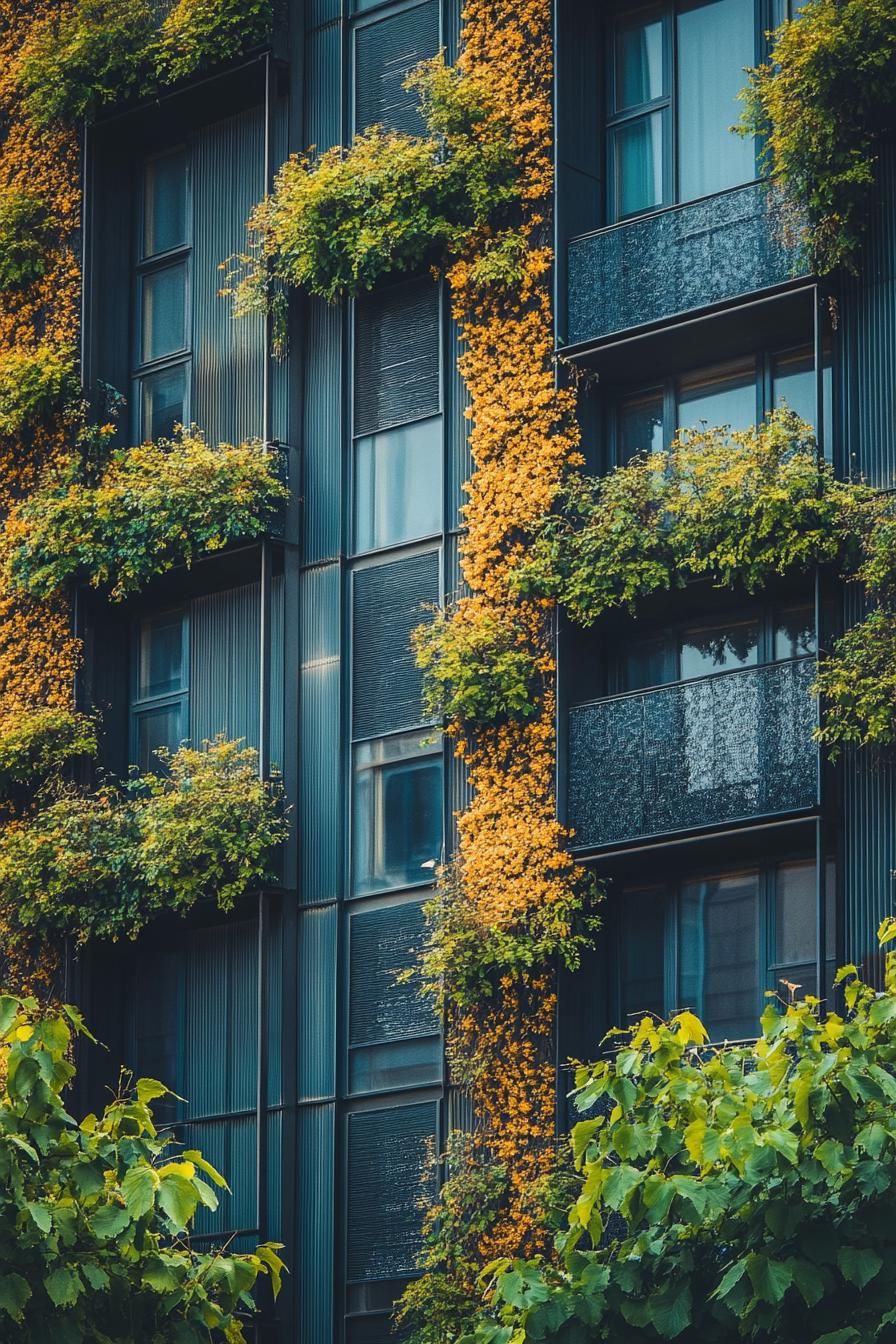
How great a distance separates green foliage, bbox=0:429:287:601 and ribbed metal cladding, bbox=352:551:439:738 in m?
1.61

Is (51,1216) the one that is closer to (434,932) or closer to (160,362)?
(434,932)

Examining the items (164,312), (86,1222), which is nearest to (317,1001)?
(164,312)

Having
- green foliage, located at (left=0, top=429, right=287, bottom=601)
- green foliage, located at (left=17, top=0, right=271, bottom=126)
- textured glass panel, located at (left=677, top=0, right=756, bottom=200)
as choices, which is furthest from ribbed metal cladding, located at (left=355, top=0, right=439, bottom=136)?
Answer: green foliage, located at (left=0, top=429, right=287, bottom=601)

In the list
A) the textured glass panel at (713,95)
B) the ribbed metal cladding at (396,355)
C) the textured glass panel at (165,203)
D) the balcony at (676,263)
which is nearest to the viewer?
the balcony at (676,263)

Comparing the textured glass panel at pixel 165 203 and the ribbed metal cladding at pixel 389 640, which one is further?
the textured glass panel at pixel 165 203

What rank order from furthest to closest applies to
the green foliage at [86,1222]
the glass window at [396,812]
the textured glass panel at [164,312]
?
the textured glass panel at [164,312]
the glass window at [396,812]
the green foliage at [86,1222]

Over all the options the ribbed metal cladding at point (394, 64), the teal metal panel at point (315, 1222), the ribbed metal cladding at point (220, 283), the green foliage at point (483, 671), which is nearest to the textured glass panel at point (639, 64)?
the ribbed metal cladding at point (394, 64)

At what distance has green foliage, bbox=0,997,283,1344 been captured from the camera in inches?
649

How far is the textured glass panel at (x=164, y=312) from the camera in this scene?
33781 mm

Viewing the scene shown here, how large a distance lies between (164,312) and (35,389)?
2.03 m

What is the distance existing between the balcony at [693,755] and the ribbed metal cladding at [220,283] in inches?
275

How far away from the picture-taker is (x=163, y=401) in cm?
3369

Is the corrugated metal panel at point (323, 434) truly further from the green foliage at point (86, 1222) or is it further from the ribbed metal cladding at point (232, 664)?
→ the green foliage at point (86, 1222)

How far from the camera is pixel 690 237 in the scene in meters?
28.2
